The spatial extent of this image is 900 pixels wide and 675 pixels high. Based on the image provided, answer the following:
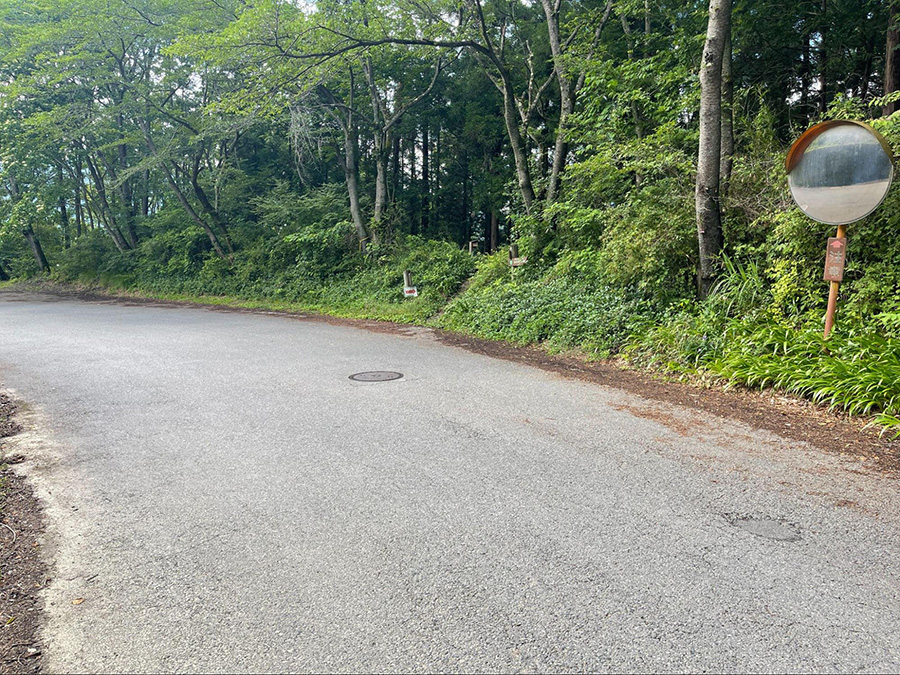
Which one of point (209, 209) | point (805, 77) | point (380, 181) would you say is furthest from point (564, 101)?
point (209, 209)

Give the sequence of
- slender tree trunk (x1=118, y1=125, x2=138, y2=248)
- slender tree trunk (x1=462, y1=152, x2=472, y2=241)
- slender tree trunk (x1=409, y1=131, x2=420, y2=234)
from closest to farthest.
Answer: slender tree trunk (x1=118, y1=125, x2=138, y2=248) < slender tree trunk (x1=462, y1=152, x2=472, y2=241) < slender tree trunk (x1=409, y1=131, x2=420, y2=234)

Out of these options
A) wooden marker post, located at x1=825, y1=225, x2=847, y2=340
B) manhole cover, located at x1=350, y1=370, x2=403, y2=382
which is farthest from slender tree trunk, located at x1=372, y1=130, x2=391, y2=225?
wooden marker post, located at x1=825, y1=225, x2=847, y2=340

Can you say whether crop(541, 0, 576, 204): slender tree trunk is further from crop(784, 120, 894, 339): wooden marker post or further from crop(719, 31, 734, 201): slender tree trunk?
crop(784, 120, 894, 339): wooden marker post

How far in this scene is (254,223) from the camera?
21.8 metres

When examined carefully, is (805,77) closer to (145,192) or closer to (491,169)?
(491,169)

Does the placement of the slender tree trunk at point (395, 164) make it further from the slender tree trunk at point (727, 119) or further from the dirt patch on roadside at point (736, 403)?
the dirt patch on roadside at point (736, 403)

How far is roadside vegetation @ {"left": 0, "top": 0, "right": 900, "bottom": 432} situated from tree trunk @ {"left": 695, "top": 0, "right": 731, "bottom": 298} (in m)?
0.05

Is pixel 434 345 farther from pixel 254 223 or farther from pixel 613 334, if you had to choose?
pixel 254 223

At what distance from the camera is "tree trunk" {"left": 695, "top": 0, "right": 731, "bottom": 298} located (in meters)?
7.03

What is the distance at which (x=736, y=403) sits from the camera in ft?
17.5

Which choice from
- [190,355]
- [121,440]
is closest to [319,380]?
[121,440]

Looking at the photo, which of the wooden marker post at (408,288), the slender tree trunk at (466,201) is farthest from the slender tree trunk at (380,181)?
the slender tree trunk at (466,201)

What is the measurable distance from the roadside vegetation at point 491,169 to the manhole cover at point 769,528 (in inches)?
82.4

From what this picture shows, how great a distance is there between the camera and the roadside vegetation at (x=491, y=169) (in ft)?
21.4
